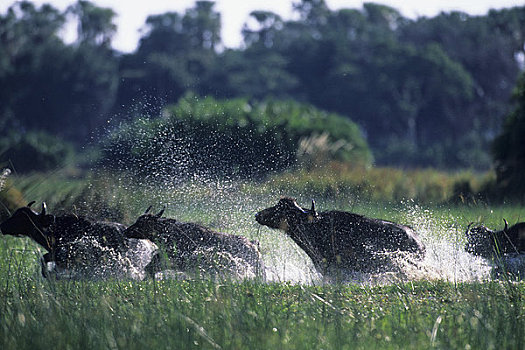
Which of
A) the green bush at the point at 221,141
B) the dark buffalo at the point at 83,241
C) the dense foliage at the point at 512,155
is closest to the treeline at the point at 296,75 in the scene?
the green bush at the point at 221,141

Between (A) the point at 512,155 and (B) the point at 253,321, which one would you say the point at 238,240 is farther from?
(A) the point at 512,155

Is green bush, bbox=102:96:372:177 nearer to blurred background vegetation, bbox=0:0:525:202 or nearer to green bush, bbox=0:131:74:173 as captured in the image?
green bush, bbox=0:131:74:173

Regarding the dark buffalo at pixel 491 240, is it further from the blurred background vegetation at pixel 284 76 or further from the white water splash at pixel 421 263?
the blurred background vegetation at pixel 284 76

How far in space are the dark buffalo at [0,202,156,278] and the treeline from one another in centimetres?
4175

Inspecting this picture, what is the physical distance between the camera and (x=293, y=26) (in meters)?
85.9

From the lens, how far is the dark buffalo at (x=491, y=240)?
9.27m

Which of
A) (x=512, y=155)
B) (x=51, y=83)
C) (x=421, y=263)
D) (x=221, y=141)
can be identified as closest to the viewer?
(x=421, y=263)

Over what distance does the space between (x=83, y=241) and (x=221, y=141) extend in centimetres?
1450

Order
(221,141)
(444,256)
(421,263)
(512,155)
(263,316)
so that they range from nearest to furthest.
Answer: (263,316) < (421,263) < (444,256) < (512,155) < (221,141)

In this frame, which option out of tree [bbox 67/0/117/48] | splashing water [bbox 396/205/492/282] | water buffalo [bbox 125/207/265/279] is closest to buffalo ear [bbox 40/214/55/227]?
water buffalo [bbox 125/207/265/279]

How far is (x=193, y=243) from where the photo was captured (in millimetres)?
9508

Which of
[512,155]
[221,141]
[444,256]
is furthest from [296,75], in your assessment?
[444,256]

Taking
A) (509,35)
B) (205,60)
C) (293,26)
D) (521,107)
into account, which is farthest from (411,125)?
(521,107)

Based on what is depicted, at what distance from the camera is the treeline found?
56.0 m
